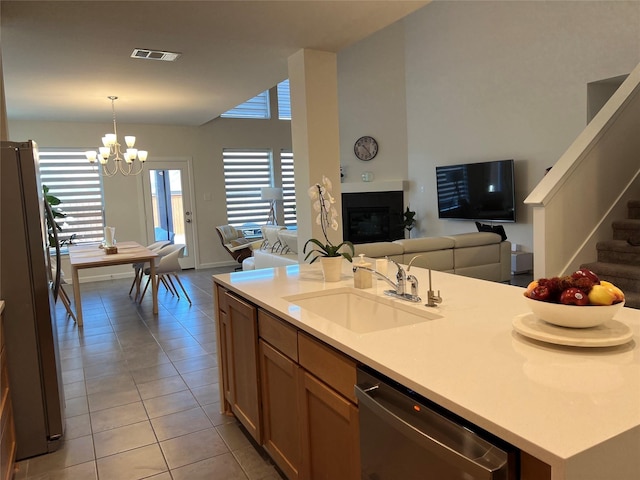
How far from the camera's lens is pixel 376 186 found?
8914 mm

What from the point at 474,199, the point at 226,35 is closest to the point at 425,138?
the point at 474,199

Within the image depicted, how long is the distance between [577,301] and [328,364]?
79 centimetres

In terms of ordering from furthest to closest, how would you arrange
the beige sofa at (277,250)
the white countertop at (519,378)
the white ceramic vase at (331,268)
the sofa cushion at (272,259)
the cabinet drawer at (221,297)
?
1. the beige sofa at (277,250)
2. the sofa cushion at (272,259)
3. the cabinet drawer at (221,297)
4. the white ceramic vase at (331,268)
5. the white countertop at (519,378)

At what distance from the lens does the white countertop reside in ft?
2.88

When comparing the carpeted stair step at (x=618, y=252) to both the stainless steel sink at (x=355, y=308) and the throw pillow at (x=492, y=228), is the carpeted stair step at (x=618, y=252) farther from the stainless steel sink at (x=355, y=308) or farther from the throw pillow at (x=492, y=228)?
the stainless steel sink at (x=355, y=308)

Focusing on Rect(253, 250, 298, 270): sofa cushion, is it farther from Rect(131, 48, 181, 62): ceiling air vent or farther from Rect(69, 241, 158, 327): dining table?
Rect(131, 48, 181, 62): ceiling air vent

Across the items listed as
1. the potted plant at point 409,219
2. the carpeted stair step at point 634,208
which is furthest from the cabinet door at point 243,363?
the potted plant at point 409,219

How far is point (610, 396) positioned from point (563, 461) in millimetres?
305

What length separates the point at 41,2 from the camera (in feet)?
9.33

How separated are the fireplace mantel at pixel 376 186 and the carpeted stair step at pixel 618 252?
4871 millimetres

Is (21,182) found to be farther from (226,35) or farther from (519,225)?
(519,225)

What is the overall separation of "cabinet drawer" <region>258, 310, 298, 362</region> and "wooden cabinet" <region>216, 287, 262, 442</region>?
88mm

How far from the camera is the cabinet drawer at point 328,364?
1480mm

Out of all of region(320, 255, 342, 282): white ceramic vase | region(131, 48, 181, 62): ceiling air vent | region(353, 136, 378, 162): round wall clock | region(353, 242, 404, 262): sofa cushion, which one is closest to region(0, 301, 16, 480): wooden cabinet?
region(320, 255, 342, 282): white ceramic vase
